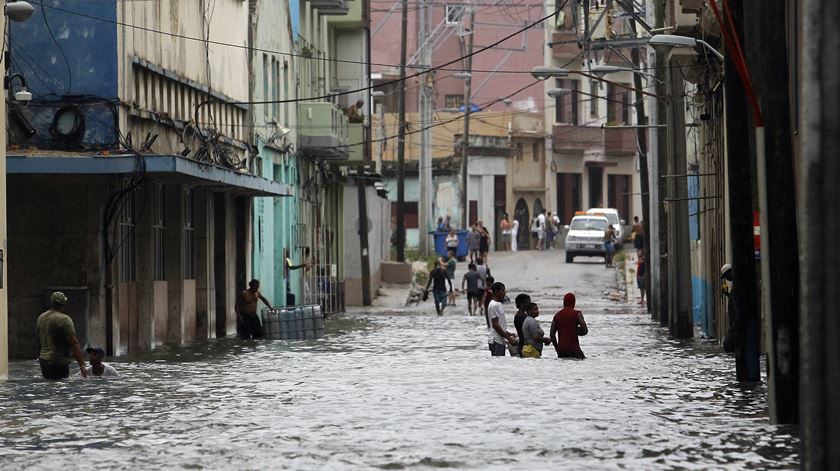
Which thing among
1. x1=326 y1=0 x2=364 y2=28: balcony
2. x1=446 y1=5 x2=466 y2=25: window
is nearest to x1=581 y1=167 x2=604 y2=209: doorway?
x1=446 y1=5 x2=466 y2=25: window

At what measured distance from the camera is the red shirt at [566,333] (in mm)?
26656

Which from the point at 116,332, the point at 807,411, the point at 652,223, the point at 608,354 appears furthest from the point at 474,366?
the point at 652,223

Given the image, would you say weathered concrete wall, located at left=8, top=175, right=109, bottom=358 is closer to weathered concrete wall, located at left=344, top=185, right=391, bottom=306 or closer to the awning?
the awning

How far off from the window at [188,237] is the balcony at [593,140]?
52.4 metres

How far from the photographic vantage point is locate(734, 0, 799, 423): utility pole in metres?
16.5

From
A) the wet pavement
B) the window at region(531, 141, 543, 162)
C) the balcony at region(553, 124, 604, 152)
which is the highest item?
the balcony at region(553, 124, 604, 152)

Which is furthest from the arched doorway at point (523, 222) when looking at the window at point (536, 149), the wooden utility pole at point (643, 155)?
the wooden utility pole at point (643, 155)

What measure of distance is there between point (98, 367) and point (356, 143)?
31321 millimetres

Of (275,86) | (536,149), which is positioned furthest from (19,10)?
(536,149)

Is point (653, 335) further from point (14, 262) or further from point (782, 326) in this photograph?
point (782, 326)

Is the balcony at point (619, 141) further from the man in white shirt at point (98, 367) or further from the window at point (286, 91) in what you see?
the man in white shirt at point (98, 367)

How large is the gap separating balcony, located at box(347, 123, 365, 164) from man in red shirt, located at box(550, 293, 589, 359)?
27.7 meters

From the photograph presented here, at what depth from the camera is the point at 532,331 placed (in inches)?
1069

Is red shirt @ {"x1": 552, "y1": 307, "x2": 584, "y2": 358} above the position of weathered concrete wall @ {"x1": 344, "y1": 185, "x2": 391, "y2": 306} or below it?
below
